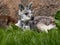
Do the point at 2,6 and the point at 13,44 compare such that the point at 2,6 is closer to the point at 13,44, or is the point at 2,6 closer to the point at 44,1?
the point at 44,1

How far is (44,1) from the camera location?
12.8m

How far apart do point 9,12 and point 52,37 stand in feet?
30.3

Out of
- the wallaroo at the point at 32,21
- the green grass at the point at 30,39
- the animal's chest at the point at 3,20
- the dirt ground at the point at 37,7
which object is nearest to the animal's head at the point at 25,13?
the wallaroo at the point at 32,21

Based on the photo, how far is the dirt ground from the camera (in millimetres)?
12461

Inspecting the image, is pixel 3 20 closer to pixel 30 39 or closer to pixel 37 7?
pixel 37 7

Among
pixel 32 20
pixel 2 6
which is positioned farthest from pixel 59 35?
pixel 2 6

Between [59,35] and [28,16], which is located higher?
[59,35]

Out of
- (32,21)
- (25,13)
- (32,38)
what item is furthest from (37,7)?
(32,38)

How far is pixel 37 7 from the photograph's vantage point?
12812 millimetres

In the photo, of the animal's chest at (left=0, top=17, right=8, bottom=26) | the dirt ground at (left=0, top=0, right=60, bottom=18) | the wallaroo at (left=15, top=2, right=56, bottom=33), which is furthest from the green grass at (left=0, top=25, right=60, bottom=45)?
the dirt ground at (left=0, top=0, right=60, bottom=18)

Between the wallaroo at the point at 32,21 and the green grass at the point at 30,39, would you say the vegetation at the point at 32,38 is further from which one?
the wallaroo at the point at 32,21

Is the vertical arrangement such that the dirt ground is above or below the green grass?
below

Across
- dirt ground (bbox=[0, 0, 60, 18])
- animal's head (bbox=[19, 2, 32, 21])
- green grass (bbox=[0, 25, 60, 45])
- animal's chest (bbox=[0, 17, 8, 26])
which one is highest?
green grass (bbox=[0, 25, 60, 45])

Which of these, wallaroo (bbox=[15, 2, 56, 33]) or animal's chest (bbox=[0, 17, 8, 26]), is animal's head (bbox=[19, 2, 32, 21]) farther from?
animal's chest (bbox=[0, 17, 8, 26])
